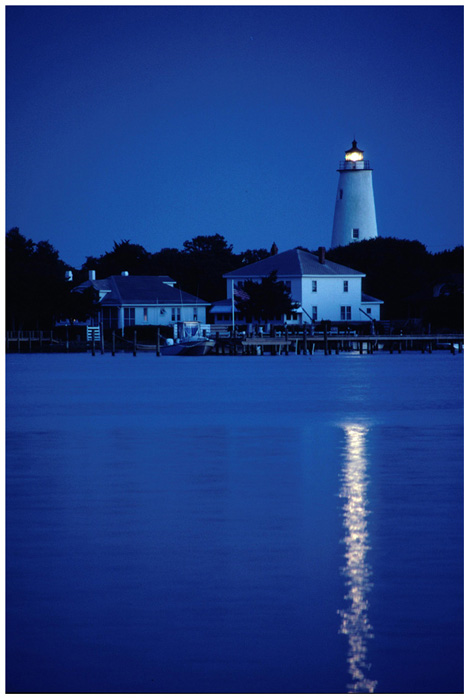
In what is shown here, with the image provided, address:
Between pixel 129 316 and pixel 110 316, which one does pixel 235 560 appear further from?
pixel 110 316

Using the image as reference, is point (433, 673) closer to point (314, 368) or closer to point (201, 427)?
point (201, 427)

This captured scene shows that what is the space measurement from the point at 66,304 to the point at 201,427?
6881cm

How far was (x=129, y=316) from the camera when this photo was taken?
9650 cm

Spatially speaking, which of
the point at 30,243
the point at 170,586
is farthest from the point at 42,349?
the point at 170,586

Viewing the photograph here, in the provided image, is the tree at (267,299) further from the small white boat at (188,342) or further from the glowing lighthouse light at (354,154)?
the glowing lighthouse light at (354,154)

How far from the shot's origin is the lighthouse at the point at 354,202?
110m

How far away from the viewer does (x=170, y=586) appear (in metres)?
9.38

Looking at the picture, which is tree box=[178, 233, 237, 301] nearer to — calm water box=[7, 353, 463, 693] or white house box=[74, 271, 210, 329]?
white house box=[74, 271, 210, 329]

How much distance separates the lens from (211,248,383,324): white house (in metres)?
92.3

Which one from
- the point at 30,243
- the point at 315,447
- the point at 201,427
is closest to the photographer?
the point at 315,447

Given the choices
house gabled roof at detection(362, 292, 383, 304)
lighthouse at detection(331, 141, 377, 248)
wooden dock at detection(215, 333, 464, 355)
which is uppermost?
lighthouse at detection(331, 141, 377, 248)

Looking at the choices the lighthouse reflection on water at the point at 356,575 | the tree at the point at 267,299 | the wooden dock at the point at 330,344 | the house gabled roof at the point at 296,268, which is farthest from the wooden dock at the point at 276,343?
the lighthouse reflection on water at the point at 356,575

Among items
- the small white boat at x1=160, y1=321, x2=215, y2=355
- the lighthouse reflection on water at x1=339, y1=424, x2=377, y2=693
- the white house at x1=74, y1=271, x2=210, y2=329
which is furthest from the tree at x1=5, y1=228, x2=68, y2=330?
the lighthouse reflection on water at x1=339, y1=424, x2=377, y2=693

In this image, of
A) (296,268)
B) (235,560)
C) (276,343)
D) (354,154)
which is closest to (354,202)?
(354,154)
